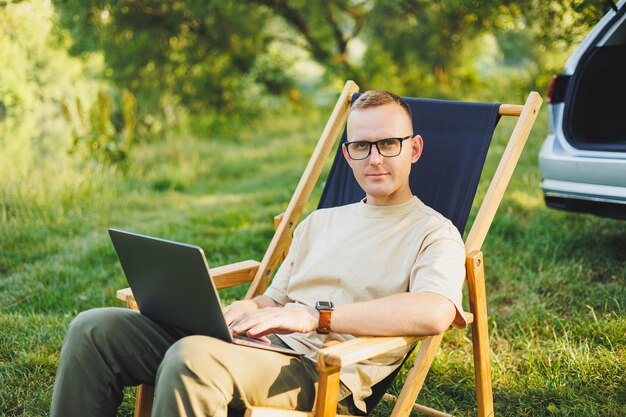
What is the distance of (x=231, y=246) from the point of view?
5.16 metres

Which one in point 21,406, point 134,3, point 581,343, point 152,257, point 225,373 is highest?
point 134,3

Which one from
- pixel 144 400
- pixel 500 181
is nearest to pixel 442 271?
pixel 500 181

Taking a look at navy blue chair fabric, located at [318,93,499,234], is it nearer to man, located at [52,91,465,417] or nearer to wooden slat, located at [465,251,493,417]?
wooden slat, located at [465,251,493,417]

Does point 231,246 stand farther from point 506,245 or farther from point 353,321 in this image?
point 353,321

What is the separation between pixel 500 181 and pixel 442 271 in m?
0.62

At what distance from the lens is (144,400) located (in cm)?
256

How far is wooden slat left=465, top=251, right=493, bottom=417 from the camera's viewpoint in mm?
2529

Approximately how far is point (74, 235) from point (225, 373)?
3998 millimetres

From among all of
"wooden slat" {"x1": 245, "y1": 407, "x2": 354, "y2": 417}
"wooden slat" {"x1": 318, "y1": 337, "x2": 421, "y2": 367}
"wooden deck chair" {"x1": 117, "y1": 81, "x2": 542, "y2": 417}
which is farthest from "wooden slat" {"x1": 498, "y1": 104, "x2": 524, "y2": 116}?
"wooden slat" {"x1": 245, "y1": 407, "x2": 354, "y2": 417}

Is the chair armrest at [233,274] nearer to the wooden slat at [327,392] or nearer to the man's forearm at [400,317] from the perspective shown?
the man's forearm at [400,317]

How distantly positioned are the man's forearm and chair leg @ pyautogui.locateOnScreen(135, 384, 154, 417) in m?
0.84

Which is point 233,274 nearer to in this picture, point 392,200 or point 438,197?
point 392,200

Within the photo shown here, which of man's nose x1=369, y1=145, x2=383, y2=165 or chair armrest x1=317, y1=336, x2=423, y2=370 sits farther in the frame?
man's nose x1=369, y1=145, x2=383, y2=165

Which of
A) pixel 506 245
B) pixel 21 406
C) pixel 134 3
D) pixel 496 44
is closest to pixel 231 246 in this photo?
pixel 506 245
